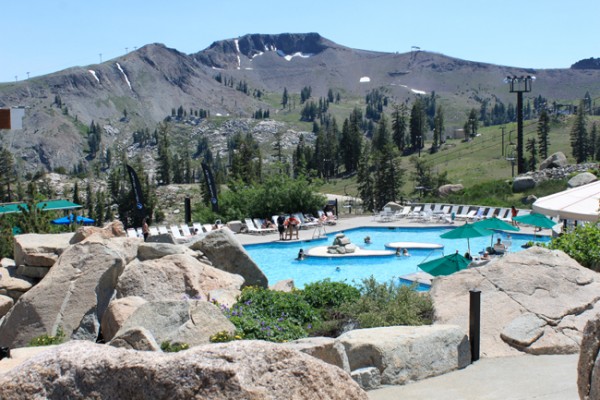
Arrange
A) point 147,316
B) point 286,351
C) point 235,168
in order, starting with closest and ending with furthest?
point 286,351 → point 147,316 → point 235,168

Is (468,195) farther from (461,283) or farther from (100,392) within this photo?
(100,392)

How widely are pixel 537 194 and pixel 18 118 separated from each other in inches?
1094

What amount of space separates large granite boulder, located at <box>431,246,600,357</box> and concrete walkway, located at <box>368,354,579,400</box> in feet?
1.12

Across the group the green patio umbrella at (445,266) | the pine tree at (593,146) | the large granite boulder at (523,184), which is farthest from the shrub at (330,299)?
the pine tree at (593,146)

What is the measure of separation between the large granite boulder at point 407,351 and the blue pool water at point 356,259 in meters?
9.95

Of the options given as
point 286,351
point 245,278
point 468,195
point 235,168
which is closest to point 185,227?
point 245,278

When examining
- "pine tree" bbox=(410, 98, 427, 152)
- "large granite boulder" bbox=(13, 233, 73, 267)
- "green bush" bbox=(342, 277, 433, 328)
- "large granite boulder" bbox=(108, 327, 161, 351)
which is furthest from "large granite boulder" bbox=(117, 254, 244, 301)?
"pine tree" bbox=(410, 98, 427, 152)

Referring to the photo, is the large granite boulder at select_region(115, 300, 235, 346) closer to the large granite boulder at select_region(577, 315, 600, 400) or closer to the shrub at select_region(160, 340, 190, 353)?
the shrub at select_region(160, 340, 190, 353)

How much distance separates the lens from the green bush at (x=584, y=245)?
1114cm

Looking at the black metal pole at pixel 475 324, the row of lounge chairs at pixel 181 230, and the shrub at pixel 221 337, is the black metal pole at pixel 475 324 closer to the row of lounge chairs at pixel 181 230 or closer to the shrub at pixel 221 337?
the shrub at pixel 221 337

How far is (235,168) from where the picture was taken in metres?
52.8

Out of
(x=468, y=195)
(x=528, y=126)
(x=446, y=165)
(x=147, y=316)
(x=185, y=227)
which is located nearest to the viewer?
(x=147, y=316)

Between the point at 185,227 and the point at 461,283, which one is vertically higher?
the point at 461,283

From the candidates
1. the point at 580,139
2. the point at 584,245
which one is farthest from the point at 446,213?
the point at 580,139
